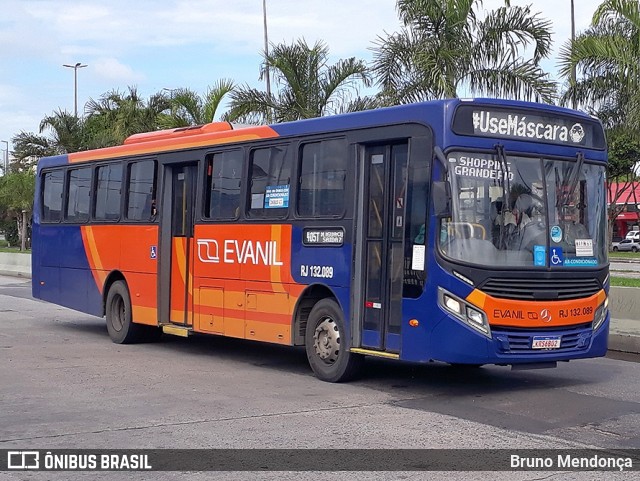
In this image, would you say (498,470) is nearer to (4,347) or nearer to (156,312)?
(156,312)

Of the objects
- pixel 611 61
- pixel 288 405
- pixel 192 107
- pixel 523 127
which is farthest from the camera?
pixel 192 107

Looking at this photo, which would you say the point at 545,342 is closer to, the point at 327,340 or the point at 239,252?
the point at 327,340

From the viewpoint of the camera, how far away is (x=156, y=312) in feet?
50.0

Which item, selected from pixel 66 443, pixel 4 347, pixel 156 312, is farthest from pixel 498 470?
pixel 4 347

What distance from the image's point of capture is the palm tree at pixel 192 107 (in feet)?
97.5

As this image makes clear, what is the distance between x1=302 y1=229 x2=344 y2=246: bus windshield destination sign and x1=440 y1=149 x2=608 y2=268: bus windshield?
1652 millimetres

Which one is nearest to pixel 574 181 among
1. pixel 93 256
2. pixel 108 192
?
pixel 108 192

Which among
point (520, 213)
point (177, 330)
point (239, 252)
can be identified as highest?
point (520, 213)

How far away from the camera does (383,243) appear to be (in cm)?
1133

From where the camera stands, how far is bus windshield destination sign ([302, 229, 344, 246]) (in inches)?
465

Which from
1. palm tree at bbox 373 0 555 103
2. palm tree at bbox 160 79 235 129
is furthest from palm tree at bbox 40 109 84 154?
palm tree at bbox 373 0 555 103

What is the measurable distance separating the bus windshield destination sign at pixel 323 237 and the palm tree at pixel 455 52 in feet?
35.6

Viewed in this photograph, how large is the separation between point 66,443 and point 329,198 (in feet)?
15.8

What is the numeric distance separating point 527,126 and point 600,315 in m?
2.31
